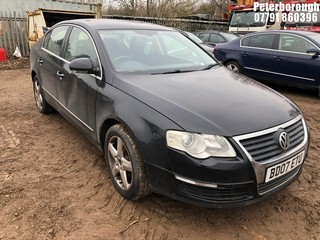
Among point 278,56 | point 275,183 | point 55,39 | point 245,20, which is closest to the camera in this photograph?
point 275,183

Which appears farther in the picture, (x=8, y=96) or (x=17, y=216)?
(x=8, y=96)

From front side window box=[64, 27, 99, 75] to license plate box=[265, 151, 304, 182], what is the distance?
193 cm

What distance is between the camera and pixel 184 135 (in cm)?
229

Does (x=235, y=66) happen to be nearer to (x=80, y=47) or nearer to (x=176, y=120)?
(x=80, y=47)

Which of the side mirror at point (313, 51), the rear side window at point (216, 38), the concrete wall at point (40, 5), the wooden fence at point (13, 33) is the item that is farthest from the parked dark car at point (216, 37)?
the wooden fence at point (13, 33)

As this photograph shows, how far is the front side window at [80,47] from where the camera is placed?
3354 millimetres

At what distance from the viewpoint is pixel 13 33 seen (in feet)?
39.0

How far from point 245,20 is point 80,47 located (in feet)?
39.7

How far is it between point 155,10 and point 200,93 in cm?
1978

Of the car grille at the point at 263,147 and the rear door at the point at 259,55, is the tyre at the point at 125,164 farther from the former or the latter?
the rear door at the point at 259,55

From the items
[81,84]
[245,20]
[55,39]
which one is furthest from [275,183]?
[245,20]

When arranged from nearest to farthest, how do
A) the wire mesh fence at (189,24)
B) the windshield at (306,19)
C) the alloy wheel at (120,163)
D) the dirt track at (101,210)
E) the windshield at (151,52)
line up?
1. the dirt track at (101,210)
2. the alloy wheel at (120,163)
3. the windshield at (151,52)
4. the windshield at (306,19)
5. the wire mesh fence at (189,24)

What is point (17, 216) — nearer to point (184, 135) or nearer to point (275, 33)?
point (184, 135)

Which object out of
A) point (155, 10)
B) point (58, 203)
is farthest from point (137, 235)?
point (155, 10)
